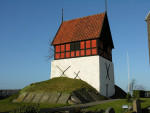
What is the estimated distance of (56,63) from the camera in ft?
104

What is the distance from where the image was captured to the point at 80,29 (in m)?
31.2

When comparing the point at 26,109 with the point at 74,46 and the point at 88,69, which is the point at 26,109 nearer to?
the point at 88,69

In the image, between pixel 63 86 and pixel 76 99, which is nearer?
pixel 76 99

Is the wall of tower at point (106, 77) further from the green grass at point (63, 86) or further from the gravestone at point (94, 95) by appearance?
the green grass at point (63, 86)

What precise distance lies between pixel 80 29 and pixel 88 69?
24.0 ft

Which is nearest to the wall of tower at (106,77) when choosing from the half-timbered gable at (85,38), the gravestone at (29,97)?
the half-timbered gable at (85,38)

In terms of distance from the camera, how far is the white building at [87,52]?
28.1m

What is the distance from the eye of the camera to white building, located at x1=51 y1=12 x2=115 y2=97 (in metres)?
28.1

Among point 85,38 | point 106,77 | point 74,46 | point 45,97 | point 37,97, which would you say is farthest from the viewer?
point 74,46

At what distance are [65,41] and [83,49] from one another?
3.76 meters

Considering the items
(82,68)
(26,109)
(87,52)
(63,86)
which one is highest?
(87,52)

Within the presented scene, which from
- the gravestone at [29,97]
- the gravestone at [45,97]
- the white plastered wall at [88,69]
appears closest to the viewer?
the gravestone at [45,97]

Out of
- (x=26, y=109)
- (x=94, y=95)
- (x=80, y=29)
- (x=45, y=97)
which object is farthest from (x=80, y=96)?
(x=26, y=109)

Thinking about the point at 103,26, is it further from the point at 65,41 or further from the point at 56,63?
the point at 56,63
